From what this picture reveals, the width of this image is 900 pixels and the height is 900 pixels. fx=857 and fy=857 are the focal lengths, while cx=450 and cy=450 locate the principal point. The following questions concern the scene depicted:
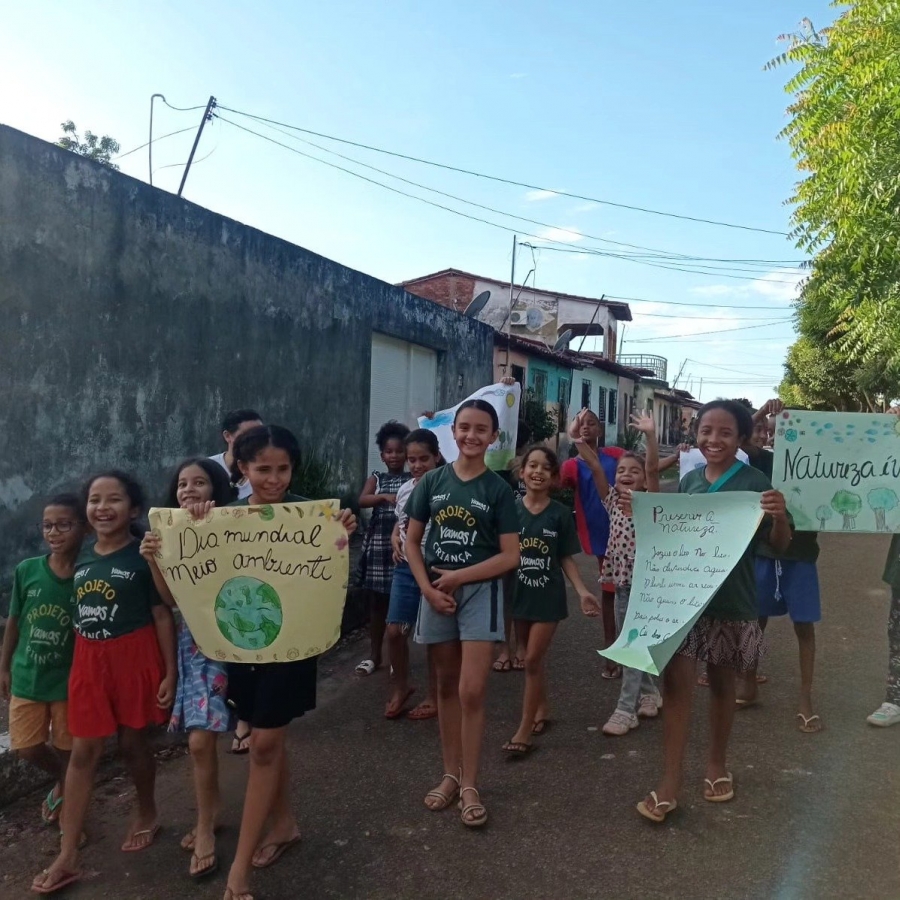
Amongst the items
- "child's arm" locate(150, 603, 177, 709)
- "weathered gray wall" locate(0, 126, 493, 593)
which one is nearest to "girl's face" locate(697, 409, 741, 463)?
"child's arm" locate(150, 603, 177, 709)

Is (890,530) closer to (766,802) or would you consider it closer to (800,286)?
(766,802)

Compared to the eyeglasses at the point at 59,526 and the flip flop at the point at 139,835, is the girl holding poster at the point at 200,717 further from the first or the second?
the eyeglasses at the point at 59,526

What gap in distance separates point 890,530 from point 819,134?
4.30 meters

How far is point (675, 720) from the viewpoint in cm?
354

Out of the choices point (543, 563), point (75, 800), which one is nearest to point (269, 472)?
point (75, 800)

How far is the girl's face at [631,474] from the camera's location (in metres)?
4.70

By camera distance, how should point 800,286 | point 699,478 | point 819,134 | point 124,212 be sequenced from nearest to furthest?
point 699,478 < point 819,134 < point 124,212 < point 800,286

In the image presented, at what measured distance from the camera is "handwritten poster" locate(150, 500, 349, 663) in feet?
10.3

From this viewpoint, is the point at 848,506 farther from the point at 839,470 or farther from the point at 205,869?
the point at 205,869

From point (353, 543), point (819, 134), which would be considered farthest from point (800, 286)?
point (353, 543)

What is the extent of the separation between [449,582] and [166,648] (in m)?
1.15

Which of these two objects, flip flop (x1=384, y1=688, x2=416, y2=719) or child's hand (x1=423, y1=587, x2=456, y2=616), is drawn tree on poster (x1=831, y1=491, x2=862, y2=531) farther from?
flip flop (x1=384, y1=688, x2=416, y2=719)

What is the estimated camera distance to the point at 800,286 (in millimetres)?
9398

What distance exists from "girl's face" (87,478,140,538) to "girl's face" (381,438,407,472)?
235 cm
